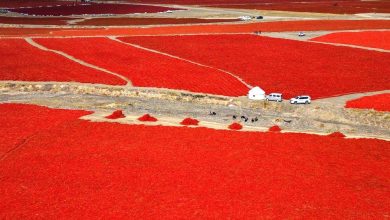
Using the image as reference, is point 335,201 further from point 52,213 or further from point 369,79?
point 369,79

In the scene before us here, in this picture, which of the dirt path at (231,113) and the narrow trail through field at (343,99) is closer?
the dirt path at (231,113)

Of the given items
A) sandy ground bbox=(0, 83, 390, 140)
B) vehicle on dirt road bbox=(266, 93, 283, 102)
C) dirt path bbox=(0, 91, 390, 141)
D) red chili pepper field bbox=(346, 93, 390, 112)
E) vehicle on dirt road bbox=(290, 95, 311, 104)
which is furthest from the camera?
vehicle on dirt road bbox=(266, 93, 283, 102)

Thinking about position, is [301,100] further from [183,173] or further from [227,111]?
[183,173]

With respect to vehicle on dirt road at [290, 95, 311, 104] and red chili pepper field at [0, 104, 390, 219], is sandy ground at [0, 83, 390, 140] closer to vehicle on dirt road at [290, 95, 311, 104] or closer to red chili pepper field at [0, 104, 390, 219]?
vehicle on dirt road at [290, 95, 311, 104]

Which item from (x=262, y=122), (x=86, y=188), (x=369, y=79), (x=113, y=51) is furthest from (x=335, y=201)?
(x=113, y=51)

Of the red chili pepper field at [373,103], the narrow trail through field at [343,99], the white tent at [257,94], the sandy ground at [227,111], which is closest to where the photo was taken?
the sandy ground at [227,111]

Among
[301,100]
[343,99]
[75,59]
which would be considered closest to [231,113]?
[301,100]

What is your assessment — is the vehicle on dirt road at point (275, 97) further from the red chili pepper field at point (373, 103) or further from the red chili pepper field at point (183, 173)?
the red chili pepper field at point (183, 173)

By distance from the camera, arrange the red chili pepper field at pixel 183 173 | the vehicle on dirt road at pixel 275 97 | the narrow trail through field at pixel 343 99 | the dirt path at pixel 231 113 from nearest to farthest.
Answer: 1. the red chili pepper field at pixel 183 173
2. the dirt path at pixel 231 113
3. the narrow trail through field at pixel 343 99
4. the vehicle on dirt road at pixel 275 97

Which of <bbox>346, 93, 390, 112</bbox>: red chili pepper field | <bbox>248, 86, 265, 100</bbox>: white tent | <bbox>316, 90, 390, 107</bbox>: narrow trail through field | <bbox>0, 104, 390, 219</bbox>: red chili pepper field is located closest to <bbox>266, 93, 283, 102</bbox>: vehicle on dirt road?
<bbox>248, 86, 265, 100</bbox>: white tent

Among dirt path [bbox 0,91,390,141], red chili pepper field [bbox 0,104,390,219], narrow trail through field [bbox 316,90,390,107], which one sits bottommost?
red chili pepper field [bbox 0,104,390,219]

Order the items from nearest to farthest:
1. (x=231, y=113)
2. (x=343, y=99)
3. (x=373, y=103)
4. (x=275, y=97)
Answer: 1. (x=231, y=113)
2. (x=373, y=103)
3. (x=275, y=97)
4. (x=343, y=99)

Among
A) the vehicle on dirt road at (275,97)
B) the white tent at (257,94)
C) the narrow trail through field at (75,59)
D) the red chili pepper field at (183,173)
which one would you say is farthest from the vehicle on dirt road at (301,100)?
the narrow trail through field at (75,59)
